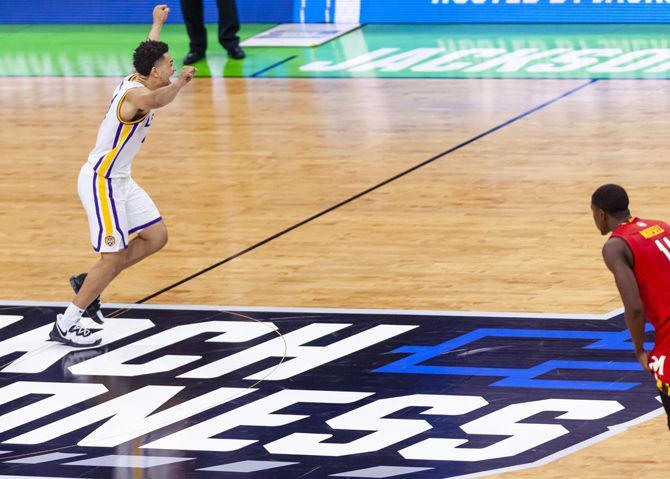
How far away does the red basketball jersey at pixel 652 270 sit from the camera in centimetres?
539

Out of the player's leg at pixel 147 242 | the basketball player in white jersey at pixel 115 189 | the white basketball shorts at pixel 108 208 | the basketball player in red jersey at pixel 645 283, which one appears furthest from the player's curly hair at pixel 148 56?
the basketball player in red jersey at pixel 645 283

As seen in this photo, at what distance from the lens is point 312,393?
24.0ft

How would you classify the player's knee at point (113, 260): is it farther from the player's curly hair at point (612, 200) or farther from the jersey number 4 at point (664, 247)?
the jersey number 4 at point (664, 247)

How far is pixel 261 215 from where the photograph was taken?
1081cm

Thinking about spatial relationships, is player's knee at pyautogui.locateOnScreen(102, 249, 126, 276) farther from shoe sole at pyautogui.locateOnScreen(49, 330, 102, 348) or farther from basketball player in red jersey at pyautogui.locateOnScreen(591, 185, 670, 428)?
basketball player in red jersey at pyautogui.locateOnScreen(591, 185, 670, 428)

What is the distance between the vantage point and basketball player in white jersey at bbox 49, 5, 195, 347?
8031 millimetres

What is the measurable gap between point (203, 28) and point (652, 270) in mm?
11904

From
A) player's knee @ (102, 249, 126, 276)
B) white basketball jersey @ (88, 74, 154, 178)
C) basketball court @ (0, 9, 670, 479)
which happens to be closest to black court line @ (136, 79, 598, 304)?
basketball court @ (0, 9, 670, 479)

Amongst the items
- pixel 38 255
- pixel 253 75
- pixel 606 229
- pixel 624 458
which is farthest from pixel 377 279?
pixel 253 75

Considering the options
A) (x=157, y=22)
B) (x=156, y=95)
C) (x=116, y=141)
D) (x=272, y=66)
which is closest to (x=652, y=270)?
(x=156, y=95)

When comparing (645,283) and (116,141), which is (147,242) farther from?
(645,283)

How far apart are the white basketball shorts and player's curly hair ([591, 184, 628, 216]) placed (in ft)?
11.3

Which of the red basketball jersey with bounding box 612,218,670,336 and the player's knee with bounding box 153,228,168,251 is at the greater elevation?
the red basketball jersey with bounding box 612,218,670,336

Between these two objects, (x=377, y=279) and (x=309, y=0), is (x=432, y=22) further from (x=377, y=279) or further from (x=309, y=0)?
(x=377, y=279)
